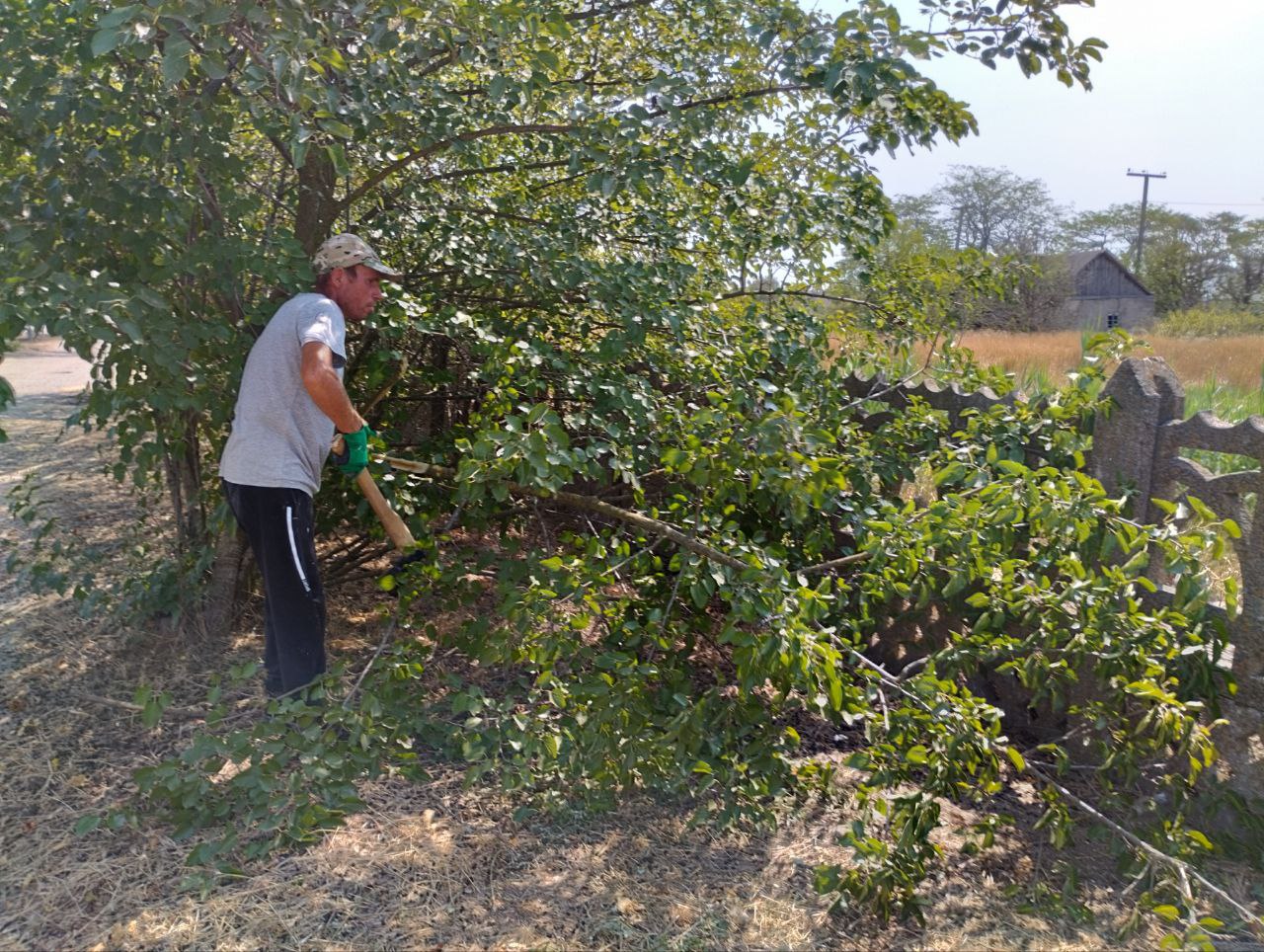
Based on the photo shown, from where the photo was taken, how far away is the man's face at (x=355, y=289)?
358 centimetres

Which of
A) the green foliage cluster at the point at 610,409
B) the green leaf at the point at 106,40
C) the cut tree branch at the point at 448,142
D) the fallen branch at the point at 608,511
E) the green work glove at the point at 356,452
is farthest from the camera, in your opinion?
the cut tree branch at the point at 448,142

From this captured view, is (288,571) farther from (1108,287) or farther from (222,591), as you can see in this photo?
(1108,287)

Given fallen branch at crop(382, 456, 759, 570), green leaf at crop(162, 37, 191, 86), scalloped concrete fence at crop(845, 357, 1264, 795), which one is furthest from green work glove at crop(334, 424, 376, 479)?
scalloped concrete fence at crop(845, 357, 1264, 795)

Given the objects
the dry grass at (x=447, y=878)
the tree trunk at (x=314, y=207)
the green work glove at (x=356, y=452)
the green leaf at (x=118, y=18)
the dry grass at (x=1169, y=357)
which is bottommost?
the dry grass at (x=447, y=878)

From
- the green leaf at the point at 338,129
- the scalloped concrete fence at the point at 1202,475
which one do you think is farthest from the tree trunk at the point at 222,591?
the scalloped concrete fence at the point at 1202,475

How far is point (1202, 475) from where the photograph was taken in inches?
138

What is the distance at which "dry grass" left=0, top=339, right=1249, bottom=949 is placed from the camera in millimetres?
2785

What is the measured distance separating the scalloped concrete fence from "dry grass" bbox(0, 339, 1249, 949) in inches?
25.3

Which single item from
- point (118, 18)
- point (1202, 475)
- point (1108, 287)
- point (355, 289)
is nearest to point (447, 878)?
point (355, 289)

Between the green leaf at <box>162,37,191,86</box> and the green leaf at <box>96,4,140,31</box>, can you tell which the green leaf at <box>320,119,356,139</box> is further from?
the green leaf at <box>96,4,140,31</box>

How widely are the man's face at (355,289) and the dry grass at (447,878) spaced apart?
160 cm

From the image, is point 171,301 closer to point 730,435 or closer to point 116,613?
point 116,613

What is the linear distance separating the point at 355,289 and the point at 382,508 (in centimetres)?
76

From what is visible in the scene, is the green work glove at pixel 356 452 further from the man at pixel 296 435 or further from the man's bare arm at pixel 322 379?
the man's bare arm at pixel 322 379
